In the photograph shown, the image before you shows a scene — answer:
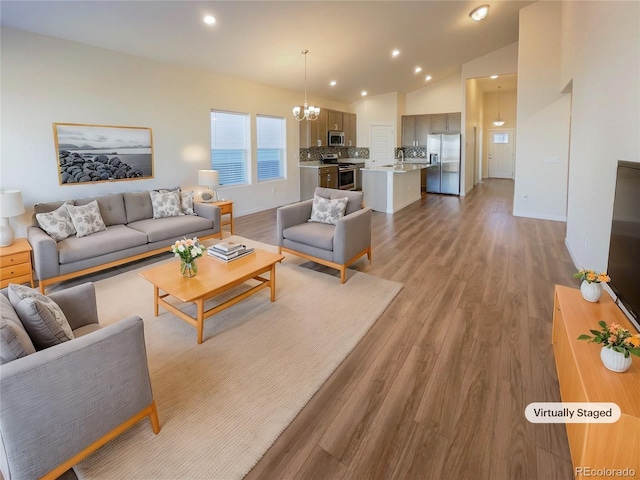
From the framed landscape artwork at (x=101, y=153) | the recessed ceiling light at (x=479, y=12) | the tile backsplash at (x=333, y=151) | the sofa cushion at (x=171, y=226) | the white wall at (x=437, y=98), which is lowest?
the sofa cushion at (x=171, y=226)

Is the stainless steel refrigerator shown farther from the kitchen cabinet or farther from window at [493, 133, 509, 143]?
window at [493, 133, 509, 143]

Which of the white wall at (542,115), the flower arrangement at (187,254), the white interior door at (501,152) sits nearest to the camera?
the flower arrangement at (187,254)

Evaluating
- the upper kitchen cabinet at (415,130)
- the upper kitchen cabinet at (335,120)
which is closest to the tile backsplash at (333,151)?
the upper kitchen cabinet at (335,120)

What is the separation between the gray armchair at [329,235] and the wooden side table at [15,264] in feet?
8.42

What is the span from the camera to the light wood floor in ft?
5.37

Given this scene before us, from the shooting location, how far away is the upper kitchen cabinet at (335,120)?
30.9 feet

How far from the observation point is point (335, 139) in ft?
31.6

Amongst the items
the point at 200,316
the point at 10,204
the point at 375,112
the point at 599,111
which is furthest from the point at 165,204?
the point at 375,112

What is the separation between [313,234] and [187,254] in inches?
59.8

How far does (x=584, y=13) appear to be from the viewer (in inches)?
150

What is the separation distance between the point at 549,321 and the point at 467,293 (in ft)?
2.45

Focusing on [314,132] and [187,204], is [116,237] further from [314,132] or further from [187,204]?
[314,132]

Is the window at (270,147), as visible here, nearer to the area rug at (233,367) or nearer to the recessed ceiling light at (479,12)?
the recessed ceiling light at (479,12)

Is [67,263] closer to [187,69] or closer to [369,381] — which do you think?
[369,381]
